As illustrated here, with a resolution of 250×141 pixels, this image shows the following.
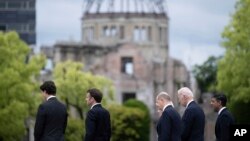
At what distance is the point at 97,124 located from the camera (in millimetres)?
29391

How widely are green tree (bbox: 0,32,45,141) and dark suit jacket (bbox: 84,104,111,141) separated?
46.4 meters

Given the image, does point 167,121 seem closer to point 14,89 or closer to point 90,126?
point 90,126

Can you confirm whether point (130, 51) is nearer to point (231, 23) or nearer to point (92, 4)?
point (92, 4)

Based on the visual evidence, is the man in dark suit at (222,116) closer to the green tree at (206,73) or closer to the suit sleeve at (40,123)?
the suit sleeve at (40,123)

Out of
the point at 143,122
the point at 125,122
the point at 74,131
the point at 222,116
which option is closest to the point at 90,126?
the point at 222,116

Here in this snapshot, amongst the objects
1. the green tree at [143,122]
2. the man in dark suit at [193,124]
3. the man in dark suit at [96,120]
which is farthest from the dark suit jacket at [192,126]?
the green tree at [143,122]

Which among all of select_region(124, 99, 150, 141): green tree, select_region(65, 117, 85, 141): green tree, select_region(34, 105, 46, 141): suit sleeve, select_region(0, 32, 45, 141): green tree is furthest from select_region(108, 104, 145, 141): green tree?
select_region(34, 105, 46, 141): suit sleeve

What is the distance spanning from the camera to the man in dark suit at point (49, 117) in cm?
2791

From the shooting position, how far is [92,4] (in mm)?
147500

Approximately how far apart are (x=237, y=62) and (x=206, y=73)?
289 feet

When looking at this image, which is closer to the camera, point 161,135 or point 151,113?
point 161,135

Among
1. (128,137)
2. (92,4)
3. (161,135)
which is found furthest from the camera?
(92,4)

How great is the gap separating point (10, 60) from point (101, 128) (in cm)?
5117

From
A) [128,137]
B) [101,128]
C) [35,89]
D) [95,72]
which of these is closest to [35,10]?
[95,72]
